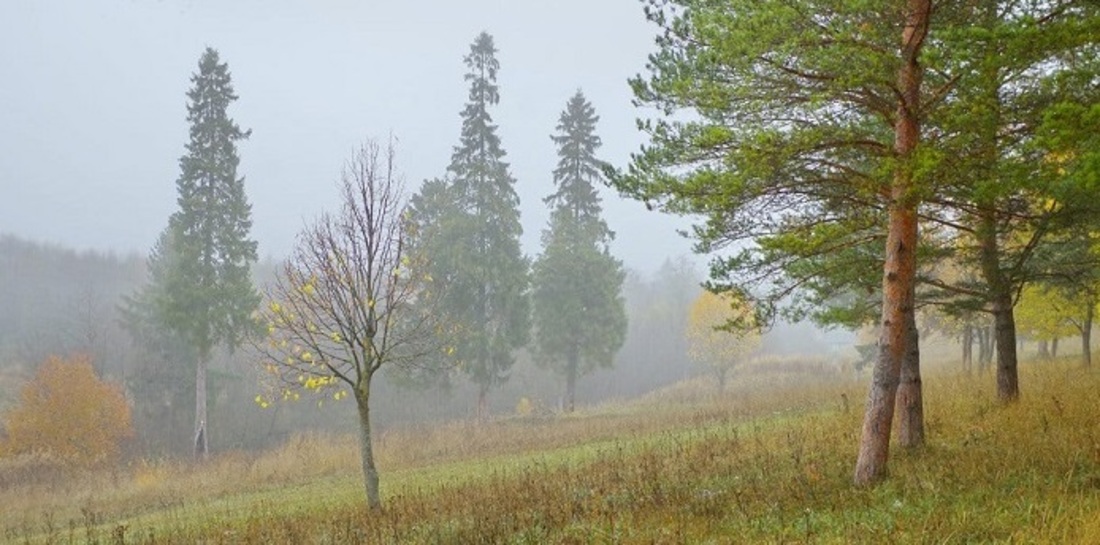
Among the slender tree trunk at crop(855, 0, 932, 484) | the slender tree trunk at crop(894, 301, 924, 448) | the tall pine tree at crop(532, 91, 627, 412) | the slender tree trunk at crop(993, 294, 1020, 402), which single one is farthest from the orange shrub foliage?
the slender tree trunk at crop(993, 294, 1020, 402)

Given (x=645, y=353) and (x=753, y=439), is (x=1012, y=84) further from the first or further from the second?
(x=645, y=353)

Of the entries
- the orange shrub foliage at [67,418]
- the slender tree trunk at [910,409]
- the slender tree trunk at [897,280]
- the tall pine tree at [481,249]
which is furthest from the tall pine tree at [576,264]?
the slender tree trunk at [897,280]

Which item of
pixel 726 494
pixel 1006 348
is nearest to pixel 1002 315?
pixel 1006 348

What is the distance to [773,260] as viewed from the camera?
8.98 meters

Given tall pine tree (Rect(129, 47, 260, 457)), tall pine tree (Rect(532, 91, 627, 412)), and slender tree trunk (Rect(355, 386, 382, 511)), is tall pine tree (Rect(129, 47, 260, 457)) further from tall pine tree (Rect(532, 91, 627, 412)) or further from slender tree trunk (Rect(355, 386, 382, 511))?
slender tree trunk (Rect(355, 386, 382, 511))

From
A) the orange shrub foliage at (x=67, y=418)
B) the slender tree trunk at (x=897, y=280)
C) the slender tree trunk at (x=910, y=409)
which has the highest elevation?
the slender tree trunk at (x=897, y=280)

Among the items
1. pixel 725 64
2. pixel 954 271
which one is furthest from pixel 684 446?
pixel 954 271

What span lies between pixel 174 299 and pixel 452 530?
88.9 feet

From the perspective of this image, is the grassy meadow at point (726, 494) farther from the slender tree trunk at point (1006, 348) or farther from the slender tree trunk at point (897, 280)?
the slender tree trunk at point (897, 280)

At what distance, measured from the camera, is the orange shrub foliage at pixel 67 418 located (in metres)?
29.6

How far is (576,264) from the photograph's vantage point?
125ft

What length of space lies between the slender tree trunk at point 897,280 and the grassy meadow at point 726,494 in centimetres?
46

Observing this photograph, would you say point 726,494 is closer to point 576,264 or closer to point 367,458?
point 367,458

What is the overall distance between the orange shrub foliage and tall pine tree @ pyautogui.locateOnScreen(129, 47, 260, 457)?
4.10 m
